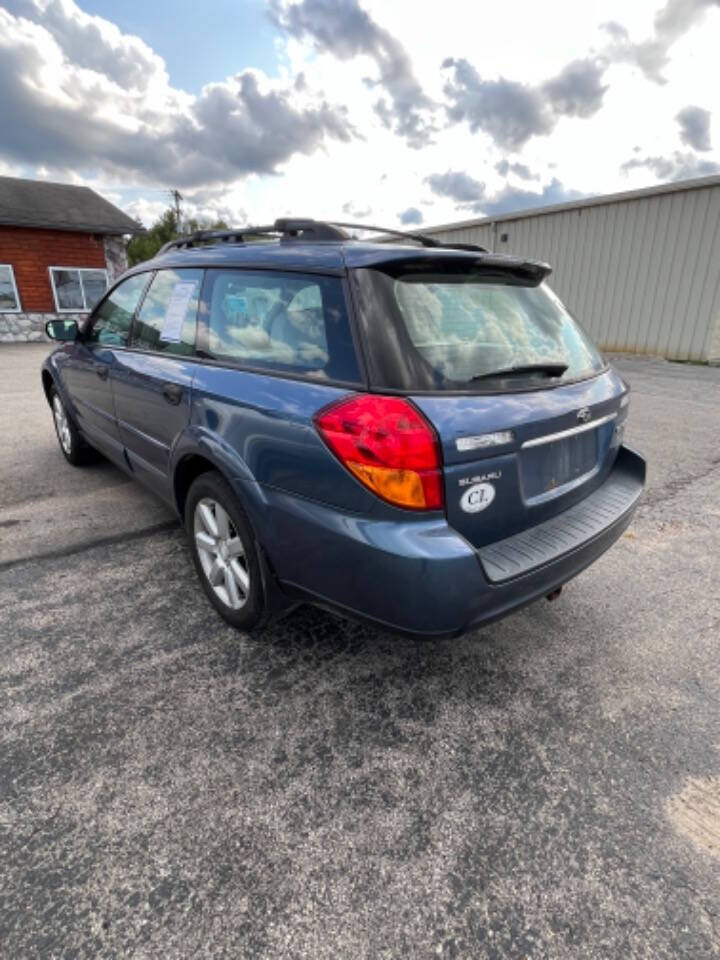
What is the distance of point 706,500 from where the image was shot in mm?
4297

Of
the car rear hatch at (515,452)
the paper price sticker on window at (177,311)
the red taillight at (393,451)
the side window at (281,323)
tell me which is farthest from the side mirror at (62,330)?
the car rear hatch at (515,452)

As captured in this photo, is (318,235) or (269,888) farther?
(318,235)

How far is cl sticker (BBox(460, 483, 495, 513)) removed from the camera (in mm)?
1791

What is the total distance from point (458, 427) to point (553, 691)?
1266 millimetres

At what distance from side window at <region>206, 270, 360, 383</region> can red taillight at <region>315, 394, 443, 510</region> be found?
0.15 m

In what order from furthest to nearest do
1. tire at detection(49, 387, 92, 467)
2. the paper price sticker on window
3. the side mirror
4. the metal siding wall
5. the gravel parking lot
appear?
the metal siding wall, tire at detection(49, 387, 92, 467), the side mirror, the paper price sticker on window, the gravel parking lot

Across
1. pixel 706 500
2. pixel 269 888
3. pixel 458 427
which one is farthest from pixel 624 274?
pixel 269 888

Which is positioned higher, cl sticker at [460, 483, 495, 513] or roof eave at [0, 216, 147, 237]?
roof eave at [0, 216, 147, 237]

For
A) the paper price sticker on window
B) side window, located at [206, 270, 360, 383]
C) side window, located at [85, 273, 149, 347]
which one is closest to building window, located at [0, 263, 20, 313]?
side window, located at [85, 273, 149, 347]

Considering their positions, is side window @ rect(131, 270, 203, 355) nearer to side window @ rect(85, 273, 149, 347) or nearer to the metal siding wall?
side window @ rect(85, 273, 149, 347)

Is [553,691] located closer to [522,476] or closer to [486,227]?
[522,476]

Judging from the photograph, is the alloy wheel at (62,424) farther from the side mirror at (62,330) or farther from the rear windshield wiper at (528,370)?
the rear windshield wiper at (528,370)

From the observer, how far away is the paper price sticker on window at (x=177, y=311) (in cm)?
273

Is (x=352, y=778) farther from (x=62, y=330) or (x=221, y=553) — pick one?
(x=62, y=330)
